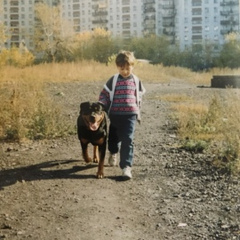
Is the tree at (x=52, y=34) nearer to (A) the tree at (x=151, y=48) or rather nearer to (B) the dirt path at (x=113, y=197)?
(A) the tree at (x=151, y=48)

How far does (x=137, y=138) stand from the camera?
5094mm

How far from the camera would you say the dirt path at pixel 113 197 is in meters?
2.41

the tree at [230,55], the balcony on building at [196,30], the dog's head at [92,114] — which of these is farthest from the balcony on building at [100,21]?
the balcony on building at [196,30]

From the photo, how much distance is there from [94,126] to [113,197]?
23.8 inches

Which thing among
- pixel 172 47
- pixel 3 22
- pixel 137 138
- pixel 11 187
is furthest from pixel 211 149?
pixel 172 47

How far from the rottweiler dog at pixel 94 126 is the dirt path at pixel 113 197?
0.65 feet

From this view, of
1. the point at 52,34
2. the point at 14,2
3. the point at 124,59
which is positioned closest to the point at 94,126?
the point at 124,59

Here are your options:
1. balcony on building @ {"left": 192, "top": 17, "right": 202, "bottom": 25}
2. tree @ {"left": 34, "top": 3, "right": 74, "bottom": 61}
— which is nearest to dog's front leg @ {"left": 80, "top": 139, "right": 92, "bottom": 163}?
tree @ {"left": 34, "top": 3, "right": 74, "bottom": 61}

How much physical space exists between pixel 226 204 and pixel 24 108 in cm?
314

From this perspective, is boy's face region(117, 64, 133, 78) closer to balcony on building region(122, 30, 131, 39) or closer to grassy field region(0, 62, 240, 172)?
grassy field region(0, 62, 240, 172)

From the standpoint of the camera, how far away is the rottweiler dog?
10.9 feet

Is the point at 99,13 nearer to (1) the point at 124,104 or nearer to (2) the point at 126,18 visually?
(2) the point at 126,18

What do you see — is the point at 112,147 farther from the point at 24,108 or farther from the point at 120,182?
the point at 24,108

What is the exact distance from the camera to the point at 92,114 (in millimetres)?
3299
